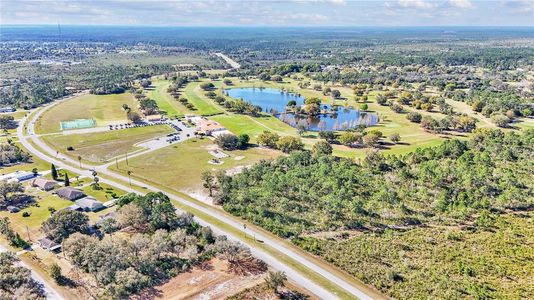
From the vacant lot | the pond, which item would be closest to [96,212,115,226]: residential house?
the vacant lot

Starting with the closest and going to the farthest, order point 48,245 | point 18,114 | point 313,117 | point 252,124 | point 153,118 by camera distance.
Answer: point 48,245, point 252,124, point 153,118, point 18,114, point 313,117

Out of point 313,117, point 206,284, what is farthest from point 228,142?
point 206,284

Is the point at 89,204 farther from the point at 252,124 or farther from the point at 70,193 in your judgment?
the point at 252,124

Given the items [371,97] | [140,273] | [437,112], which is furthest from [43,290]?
[371,97]

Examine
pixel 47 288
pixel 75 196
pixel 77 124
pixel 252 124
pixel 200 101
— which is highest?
pixel 200 101

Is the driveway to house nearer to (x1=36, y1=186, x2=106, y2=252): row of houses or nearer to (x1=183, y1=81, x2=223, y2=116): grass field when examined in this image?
(x1=36, y1=186, x2=106, y2=252): row of houses

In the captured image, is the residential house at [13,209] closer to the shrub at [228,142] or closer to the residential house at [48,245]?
the residential house at [48,245]

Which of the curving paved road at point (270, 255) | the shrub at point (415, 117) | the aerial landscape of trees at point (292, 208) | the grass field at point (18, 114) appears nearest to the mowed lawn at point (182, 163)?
the aerial landscape of trees at point (292, 208)

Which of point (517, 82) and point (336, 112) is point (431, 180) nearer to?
point (336, 112)
